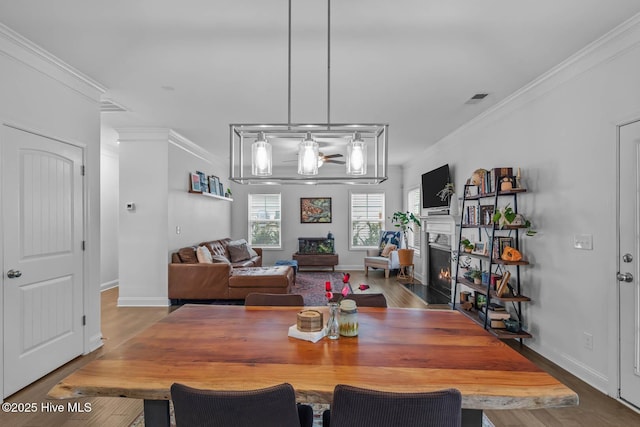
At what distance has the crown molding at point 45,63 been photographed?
7.96 feet

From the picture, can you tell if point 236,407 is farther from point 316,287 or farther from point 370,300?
point 316,287

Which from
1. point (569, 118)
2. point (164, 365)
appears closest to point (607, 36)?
point (569, 118)

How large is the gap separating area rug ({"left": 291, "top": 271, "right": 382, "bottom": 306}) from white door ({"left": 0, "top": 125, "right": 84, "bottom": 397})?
115 inches

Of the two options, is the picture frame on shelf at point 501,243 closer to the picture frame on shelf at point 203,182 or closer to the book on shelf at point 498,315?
the book on shelf at point 498,315

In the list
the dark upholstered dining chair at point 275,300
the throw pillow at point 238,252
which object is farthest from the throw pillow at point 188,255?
the dark upholstered dining chair at point 275,300

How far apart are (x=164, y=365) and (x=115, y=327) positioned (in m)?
3.41

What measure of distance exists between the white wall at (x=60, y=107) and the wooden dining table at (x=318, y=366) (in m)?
1.81

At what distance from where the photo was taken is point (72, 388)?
1.19 m

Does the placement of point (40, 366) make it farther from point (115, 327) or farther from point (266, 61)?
point (266, 61)

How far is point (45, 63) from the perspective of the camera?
2752 mm

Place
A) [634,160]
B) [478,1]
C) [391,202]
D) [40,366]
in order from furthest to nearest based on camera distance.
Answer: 1. [391,202]
2. [40,366]
3. [634,160]
4. [478,1]

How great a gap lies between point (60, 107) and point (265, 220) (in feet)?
18.8

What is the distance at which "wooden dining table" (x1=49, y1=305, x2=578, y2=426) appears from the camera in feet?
3.82

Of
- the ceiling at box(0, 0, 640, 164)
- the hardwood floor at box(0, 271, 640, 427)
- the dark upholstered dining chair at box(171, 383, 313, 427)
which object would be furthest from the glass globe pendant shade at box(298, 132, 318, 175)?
the hardwood floor at box(0, 271, 640, 427)
